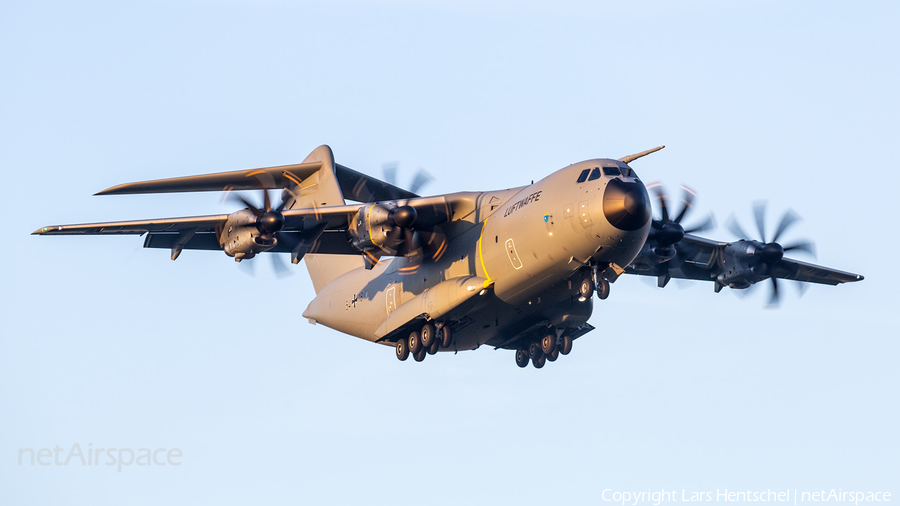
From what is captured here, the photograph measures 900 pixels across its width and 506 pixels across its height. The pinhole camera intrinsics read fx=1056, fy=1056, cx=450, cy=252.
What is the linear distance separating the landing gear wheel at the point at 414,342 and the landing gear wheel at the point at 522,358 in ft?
8.30

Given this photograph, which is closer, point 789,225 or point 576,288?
point 576,288

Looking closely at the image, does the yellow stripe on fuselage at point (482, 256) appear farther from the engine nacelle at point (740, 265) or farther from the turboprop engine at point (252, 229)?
the engine nacelle at point (740, 265)

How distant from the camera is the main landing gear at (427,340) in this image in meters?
19.8

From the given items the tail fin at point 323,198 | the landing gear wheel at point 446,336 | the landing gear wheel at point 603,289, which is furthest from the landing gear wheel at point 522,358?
the tail fin at point 323,198

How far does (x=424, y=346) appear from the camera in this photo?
65.4 ft

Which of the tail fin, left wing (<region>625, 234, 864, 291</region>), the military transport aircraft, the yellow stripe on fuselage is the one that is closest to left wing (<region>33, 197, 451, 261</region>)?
the military transport aircraft

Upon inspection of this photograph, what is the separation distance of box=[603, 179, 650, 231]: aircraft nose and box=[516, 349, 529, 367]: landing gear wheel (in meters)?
5.32

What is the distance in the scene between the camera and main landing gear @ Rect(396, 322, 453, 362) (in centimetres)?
1980

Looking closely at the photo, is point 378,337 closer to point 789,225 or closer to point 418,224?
point 418,224

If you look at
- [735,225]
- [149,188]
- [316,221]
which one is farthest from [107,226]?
[735,225]

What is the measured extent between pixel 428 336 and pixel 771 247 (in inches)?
294

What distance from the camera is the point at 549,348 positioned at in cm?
2081

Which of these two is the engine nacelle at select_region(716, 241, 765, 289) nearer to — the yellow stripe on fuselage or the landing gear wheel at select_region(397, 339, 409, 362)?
the yellow stripe on fuselage

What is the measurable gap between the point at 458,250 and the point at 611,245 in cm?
334
